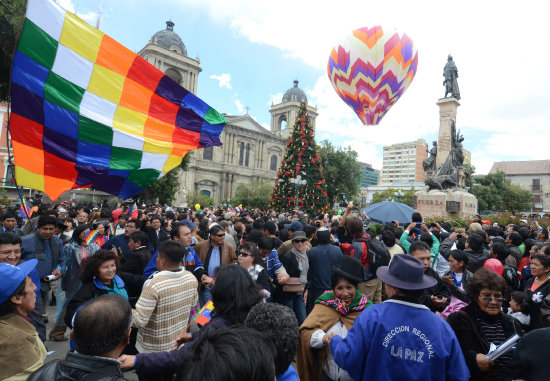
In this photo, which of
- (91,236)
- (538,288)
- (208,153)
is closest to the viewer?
(538,288)

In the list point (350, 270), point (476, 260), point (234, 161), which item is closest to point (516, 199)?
point (234, 161)

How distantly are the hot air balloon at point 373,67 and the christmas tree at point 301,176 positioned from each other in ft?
35.4

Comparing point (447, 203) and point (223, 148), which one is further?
point (223, 148)

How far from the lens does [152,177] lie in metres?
4.44

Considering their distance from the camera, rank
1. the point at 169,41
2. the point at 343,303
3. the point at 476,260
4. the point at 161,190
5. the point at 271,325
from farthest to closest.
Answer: the point at 169,41 < the point at 161,190 < the point at 476,260 < the point at 343,303 < the point at 271,325

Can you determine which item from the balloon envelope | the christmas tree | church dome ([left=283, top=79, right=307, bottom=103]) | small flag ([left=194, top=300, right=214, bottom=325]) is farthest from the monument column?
church dome ([left=283, top=79, right=307, bottom=103])

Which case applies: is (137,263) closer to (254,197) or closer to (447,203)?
(447,203)

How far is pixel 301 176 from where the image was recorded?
25094 millimetres

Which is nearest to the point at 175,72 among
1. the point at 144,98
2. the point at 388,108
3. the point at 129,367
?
the point at 388,108

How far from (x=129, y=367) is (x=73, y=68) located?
3652mm

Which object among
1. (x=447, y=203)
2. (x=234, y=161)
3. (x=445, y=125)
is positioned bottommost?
(x=447, y=203)

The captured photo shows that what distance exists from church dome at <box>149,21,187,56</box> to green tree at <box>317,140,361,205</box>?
81.3ft

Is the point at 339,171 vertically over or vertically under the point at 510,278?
over

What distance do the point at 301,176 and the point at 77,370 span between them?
23.9 meters
